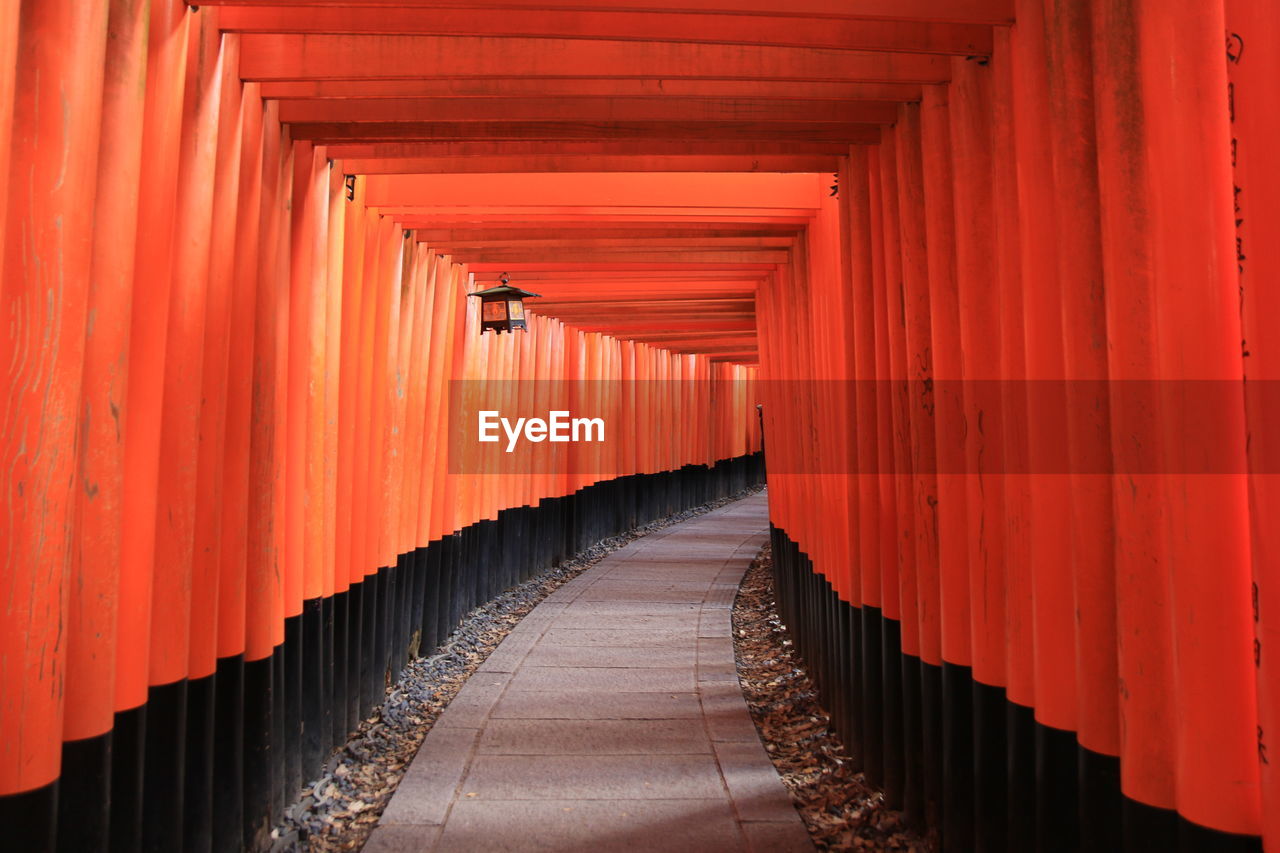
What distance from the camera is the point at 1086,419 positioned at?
2527 millimetres

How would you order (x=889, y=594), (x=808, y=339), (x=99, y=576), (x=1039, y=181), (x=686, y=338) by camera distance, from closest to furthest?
(x=99, y=576) → (x=1039, y=181) → (x=889, y=594) → (x=808, y=339) → (x=686, y=338)

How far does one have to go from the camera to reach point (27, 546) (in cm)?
218

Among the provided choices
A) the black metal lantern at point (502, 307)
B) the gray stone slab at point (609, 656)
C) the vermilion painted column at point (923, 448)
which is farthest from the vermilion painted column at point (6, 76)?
the gray stone slab at point (609, 656)

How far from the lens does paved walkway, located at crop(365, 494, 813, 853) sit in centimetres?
411

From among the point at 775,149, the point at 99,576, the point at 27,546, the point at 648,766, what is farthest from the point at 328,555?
the point at 775,149

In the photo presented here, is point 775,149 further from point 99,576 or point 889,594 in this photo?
point 99,576

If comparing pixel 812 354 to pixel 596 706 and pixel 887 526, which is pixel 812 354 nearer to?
pixel 887 526

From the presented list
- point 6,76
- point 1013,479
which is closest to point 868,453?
point 1013,479

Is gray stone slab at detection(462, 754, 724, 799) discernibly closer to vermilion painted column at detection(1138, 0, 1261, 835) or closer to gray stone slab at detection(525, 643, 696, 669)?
gray stone slab at detection(525, 643, 696, 669)

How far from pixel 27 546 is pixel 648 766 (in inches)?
139

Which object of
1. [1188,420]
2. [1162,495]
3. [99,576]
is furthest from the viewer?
[99,576]

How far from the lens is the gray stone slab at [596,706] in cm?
585

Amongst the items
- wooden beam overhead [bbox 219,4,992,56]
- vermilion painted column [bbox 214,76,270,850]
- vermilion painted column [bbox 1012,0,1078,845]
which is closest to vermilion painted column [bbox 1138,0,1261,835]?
vermilion painted column [bbox 1012,0,1078,845]

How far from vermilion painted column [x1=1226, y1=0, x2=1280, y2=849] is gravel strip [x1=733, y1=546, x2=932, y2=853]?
2296 mm
